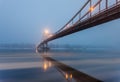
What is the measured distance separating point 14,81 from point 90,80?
3490mm


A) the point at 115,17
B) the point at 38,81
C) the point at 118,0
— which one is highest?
the point at 118,0

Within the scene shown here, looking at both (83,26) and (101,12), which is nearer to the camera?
(101,12)

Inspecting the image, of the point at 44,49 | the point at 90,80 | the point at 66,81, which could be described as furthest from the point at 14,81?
the point at 44,49

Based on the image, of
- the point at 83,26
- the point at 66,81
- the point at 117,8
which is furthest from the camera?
the point at 83,26

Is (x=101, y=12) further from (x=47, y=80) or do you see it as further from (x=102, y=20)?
(x=47, y=80)

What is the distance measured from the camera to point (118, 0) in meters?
11.7

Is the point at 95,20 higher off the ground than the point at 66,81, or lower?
higher

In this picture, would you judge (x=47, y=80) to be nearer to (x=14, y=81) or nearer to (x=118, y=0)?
(x=14, y=81)

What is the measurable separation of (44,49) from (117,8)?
159 ft

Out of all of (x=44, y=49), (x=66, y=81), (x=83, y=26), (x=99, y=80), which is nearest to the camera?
(x=66, y=81)

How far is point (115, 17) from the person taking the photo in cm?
1164

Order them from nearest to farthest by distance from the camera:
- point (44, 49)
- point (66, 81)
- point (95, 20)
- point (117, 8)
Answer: point (117, 8) → point (66, 81) → point (95, 20) → point (44, 49)

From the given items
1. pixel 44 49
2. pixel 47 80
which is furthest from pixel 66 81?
pixel 44 49

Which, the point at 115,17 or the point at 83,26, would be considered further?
the point at 83,26
